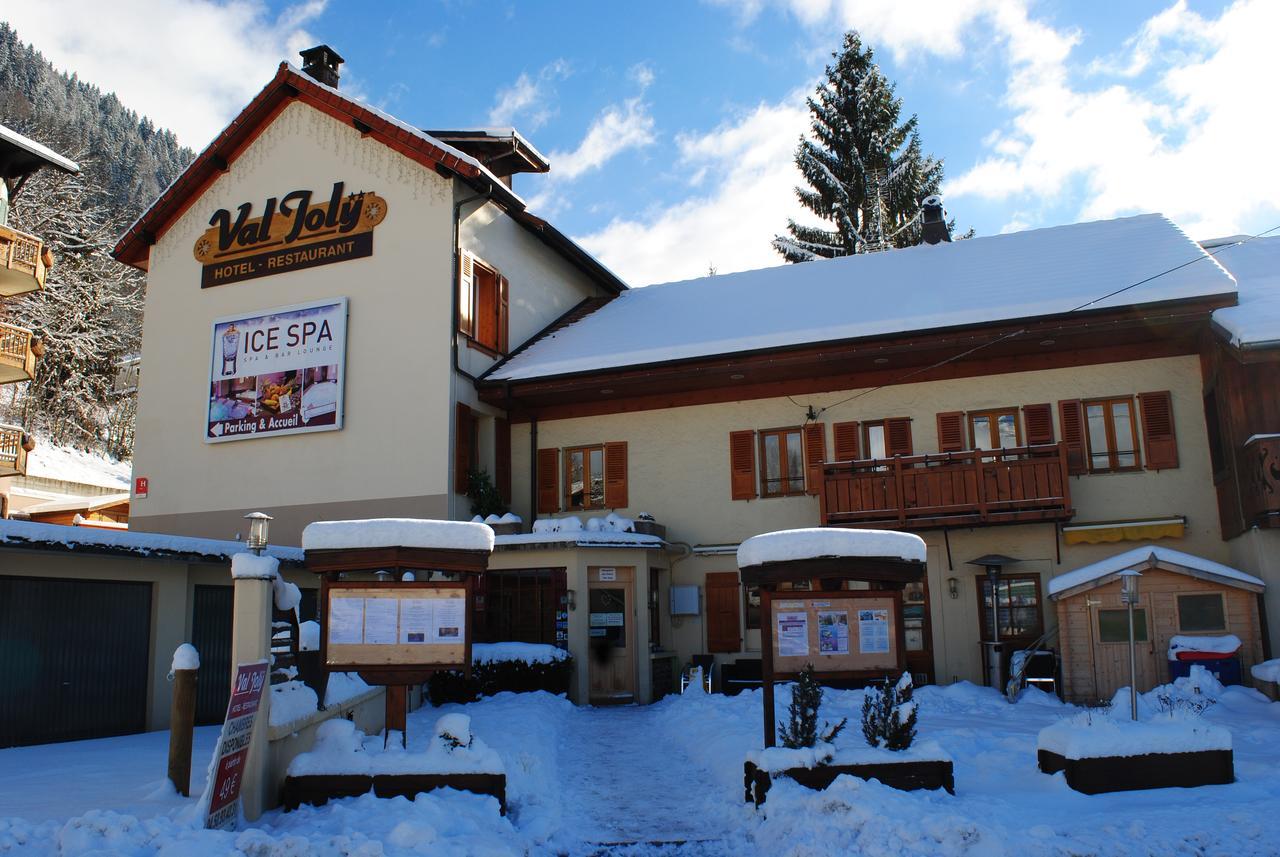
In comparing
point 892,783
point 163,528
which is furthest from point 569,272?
point 892,783

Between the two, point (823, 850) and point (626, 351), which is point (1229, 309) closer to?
point (626, 351)

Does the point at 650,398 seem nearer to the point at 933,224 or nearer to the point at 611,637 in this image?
the point at 611,637

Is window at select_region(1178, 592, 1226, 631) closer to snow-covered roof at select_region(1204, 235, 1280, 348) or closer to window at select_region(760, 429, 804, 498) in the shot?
snow-covered roof at select_region(1204, 235, 1280, 348)

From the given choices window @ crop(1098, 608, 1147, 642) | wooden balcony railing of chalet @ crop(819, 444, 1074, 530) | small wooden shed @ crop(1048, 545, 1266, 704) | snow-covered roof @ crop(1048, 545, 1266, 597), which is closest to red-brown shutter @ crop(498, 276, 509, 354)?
wooden balcony railing of chalet @ crop(819, 444, 1074, 530)

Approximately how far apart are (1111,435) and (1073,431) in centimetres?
64

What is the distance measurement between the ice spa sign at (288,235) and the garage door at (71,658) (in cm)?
934

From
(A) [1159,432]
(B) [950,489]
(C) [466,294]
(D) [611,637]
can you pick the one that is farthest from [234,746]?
(A) [1159,432]

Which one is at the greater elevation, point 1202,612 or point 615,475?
point 615,475

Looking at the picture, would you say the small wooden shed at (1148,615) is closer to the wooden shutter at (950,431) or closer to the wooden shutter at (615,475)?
the wooden shutter at (950,431)

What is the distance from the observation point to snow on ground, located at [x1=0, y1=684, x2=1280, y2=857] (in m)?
7.31

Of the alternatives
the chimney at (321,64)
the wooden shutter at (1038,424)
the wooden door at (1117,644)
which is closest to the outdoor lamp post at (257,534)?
the wooden door at (1117,644)

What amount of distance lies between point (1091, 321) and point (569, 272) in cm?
1294

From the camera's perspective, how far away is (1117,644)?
51.8ft

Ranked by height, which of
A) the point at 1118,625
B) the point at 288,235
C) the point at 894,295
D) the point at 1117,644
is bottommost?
the point at 1117,644
